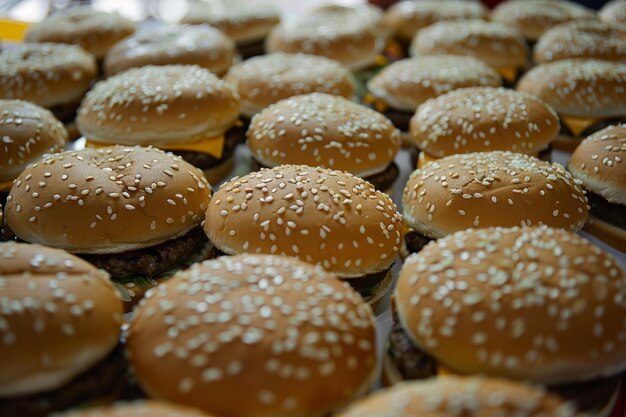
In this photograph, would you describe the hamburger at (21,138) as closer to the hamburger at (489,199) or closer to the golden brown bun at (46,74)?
the golden brown bun at (46,74)

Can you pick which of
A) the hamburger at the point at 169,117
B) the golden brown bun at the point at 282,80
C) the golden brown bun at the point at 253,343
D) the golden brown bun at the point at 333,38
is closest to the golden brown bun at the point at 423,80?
the golden brown bun at the point at 282,80

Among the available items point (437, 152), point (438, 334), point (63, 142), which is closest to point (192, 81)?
point (63, 142)

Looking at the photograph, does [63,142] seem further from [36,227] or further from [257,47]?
[257,47]

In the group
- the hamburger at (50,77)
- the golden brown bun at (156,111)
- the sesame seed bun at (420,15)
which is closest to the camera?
the golden brown bun at (156,111)

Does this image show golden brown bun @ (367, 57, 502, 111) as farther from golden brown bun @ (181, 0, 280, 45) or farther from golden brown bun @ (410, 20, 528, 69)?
golden brown bun @ (181, 0, 280, 45)

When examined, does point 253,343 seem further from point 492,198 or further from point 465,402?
point 492,198

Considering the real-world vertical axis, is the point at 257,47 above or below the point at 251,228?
below
